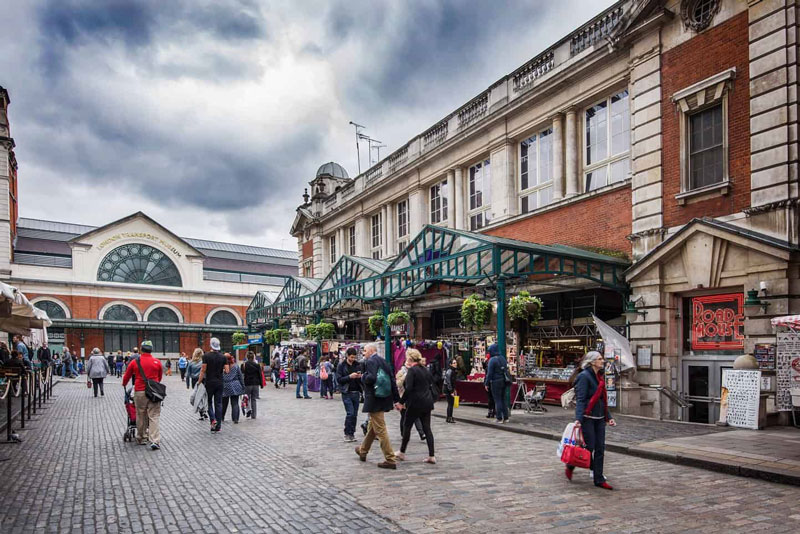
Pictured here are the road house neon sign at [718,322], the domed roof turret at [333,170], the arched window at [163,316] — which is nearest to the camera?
the road house neon sign at [718,322]

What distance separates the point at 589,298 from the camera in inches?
688

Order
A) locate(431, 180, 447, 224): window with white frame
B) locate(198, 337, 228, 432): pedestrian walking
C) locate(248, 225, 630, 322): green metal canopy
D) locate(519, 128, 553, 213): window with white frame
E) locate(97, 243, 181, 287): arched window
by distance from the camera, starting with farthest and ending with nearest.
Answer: locate(97, 243, 181, 287): arched window
locate(431, 180, 447, 224): window with white frame
locate(519, 128, 553, 213): window with white frame
locate(248, 225, 630, 322): green metal canopy
locate(198, 337, 228, 432): pedestrian walking

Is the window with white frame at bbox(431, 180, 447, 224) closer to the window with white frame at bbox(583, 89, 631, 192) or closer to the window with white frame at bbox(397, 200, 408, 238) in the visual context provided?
the window with white frame at bbox(397, 200, 408, 238)

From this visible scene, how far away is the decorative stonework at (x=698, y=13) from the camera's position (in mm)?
13867

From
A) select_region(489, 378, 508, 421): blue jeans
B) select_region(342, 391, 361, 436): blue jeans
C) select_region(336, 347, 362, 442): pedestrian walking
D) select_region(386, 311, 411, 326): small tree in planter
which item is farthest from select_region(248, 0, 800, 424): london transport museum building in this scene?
select_region(342, 391, 361, 436): blue jeans

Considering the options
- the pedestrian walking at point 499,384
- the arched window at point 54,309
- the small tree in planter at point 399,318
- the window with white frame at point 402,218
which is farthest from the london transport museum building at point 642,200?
the arched window at point 54,309

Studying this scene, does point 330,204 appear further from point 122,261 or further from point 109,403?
point 122,261

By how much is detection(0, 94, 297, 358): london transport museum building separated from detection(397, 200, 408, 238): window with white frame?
31454 millimetres

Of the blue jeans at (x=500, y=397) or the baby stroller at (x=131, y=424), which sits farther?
the blue jeans at (x=500, y=397)

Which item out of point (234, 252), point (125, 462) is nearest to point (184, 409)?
point (125, 462)

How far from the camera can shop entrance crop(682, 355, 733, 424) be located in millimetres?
13594

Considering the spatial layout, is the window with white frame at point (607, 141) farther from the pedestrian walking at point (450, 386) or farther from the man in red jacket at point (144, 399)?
the man in red jacket at point (144, 399)

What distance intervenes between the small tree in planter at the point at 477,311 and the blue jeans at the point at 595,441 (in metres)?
8.41

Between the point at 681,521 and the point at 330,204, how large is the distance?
31.1 m
